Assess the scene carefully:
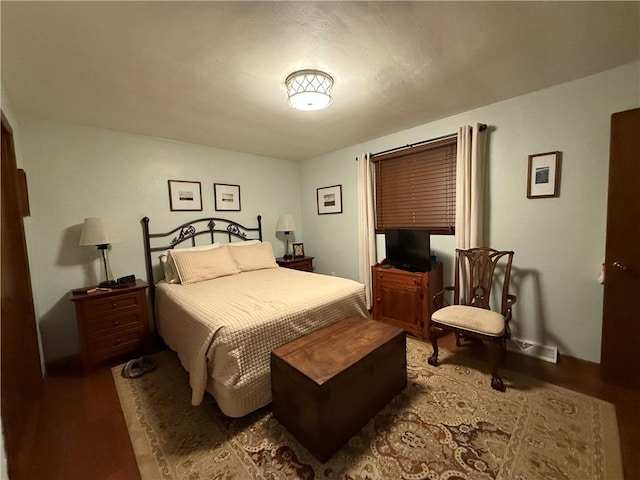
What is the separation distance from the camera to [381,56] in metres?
1.65

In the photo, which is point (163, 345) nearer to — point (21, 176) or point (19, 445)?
point (19, 445)

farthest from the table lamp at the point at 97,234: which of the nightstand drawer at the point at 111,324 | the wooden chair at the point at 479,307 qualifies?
the wooden chair at the point at 479,307

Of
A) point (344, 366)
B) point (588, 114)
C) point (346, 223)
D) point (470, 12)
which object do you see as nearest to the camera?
point (470, 12)

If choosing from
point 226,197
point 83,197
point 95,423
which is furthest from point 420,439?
point 83,197

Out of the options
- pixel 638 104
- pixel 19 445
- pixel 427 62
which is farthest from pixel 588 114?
pixel 19 445

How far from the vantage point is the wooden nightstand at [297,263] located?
12.5 ft

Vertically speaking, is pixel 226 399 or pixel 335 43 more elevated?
pixel 335 43

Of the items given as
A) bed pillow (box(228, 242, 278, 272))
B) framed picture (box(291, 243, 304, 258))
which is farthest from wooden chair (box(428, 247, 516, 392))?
framed picture (box(291, 243, 304, 258))

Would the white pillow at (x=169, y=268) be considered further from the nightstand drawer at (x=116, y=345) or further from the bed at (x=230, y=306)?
the nightstand drawer at (x=116, y=345)

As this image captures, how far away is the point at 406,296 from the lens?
2.77 m

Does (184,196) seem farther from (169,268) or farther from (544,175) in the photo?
(544,175)

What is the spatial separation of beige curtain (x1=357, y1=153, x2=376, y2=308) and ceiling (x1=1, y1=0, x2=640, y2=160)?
38.0 inches

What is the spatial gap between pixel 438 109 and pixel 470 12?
4.16ft

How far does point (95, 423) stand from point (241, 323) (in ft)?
3.85
